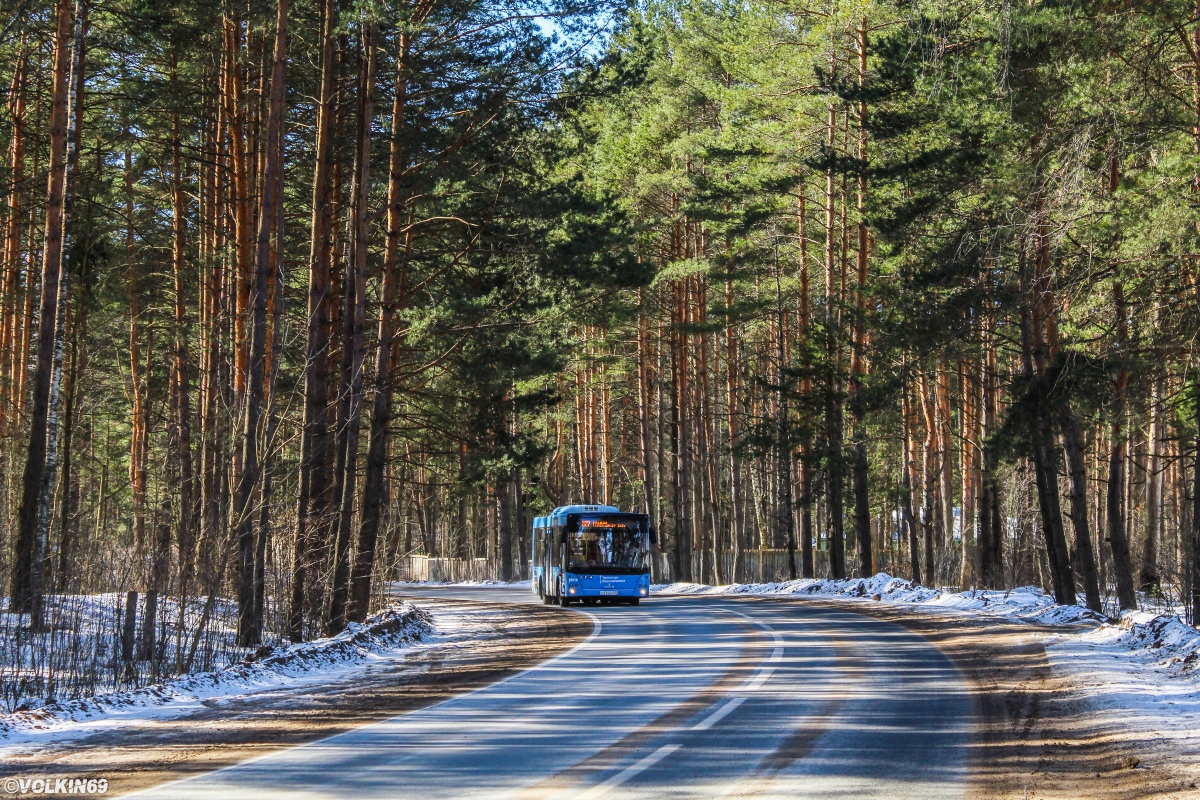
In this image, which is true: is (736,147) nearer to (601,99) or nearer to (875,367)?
(875,367)

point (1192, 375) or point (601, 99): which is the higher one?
point (601, 99)

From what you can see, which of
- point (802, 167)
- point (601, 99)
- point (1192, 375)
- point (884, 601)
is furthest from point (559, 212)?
point (802, 167)

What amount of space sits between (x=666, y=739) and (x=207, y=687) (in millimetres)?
6108

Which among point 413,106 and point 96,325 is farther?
point 96,325

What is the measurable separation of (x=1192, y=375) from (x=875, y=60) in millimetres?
18410

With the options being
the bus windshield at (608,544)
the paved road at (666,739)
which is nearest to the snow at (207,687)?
the paved road at (666,739)

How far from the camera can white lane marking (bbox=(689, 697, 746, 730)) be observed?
33.3ft

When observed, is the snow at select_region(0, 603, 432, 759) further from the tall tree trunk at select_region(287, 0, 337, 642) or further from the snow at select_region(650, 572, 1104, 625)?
the snow at select_region(650, 572, 1104, 625)

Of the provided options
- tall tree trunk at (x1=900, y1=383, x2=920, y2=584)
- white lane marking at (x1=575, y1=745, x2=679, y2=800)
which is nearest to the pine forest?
tall tree trunk at (x1=900, y1=383, x2=920, y2=584)

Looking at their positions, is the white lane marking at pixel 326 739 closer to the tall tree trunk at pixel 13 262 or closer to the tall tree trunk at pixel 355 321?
the tall tree trunk at pixel 355 321

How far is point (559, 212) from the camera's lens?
20.4 m

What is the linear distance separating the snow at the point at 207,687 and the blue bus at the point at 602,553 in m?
13.0

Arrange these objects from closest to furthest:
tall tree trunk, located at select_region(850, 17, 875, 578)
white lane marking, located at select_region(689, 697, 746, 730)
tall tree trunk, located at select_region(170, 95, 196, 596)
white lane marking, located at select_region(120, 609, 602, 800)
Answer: white lane marking, located at select_region(120, 609, 602, 800), white lane marking, located at select_region(689, 697, 746, 730), tall tree trunk, located at select_region(170, 95, 196, 596), tall tree trunk, located at select_region(850, 17, 875, 578)

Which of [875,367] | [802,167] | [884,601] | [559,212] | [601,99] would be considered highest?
[802,167]
